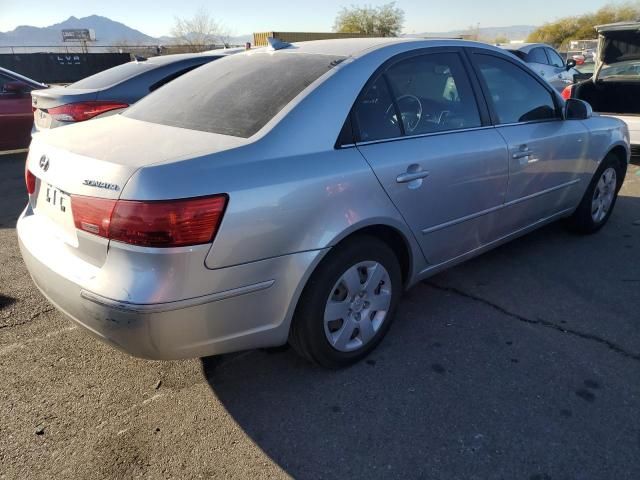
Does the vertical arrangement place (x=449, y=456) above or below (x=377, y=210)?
below

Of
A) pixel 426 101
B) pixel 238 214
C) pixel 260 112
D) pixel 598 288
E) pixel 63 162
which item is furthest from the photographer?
pixel 598 288

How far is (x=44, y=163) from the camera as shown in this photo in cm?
241

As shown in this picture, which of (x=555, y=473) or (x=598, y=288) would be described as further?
(x=598, y=288)

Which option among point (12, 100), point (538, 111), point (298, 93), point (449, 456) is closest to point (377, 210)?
point (298, 93)

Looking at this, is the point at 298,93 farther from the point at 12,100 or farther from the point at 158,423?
the point at 12,100

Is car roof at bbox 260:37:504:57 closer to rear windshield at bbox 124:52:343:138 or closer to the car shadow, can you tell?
rear windshield at bbox 124:52:343:138

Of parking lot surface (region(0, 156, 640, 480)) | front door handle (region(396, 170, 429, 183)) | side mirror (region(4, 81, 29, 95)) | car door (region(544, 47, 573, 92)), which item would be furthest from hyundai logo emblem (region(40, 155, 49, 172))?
car door (region(544, 47, 573, 92))

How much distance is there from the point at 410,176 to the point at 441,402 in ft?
3.76

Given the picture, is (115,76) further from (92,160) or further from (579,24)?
(579,24)

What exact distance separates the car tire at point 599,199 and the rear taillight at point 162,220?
366cm

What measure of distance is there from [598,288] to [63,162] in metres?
3.48

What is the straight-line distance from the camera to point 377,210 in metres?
2.54

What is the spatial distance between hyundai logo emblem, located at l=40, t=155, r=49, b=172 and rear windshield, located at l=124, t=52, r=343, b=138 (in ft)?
1.87

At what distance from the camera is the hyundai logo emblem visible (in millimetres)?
2387
